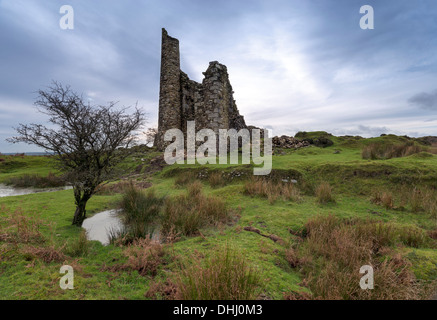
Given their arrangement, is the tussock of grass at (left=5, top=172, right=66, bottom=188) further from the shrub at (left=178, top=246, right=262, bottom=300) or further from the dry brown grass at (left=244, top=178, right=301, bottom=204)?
the shrub at (left=178, top=246, right=262, bottom=300)

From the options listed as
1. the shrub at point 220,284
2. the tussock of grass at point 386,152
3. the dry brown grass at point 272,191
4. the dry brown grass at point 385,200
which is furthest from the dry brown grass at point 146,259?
the tussock of grass at point 386,152

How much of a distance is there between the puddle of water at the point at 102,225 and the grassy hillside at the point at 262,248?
36 cm

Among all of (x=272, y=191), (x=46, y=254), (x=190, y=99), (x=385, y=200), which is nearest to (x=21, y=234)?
(x=46, y=254)

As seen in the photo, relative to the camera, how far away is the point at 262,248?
3492 millimetres

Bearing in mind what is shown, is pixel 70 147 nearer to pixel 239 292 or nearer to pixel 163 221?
pixel 163 221

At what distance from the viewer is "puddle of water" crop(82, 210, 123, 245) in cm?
455

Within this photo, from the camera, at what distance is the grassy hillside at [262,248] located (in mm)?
2391

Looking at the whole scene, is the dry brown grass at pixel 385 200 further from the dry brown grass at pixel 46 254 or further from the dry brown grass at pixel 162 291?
the dry brown grass at pixel 46 254

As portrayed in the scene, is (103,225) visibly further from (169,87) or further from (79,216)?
(169,87)

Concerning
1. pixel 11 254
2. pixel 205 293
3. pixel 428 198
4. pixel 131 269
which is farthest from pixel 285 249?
pixel 428 198

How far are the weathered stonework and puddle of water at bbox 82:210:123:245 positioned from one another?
9.34m

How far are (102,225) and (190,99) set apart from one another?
14.4 meters

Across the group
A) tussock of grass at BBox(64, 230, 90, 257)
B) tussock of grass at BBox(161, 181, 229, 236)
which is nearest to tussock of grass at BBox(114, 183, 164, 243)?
tussock of grass at BBox(161, 181, 229, 236)
